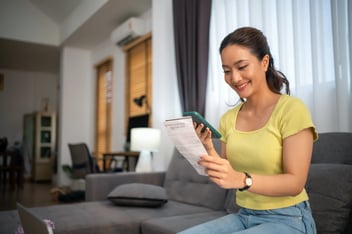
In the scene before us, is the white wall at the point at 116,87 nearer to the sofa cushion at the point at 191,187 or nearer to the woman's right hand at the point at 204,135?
the sofa cushion at the point at 191,187

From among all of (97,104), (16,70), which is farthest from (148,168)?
(16,70)

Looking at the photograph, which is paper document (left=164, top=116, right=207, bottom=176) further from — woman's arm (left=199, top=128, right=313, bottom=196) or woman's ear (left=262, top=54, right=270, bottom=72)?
woman's ear (left=262, top=54, right=270, bottom=72)

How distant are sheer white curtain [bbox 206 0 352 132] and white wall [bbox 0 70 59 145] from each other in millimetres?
7841

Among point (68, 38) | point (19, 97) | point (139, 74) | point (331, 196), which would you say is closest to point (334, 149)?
point (331, 196)

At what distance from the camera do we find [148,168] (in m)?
3.36

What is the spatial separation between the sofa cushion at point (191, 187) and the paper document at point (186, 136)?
4.51 feet

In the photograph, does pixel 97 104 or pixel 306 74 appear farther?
pixel 97 104

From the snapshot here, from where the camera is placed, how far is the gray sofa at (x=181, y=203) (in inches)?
57.4

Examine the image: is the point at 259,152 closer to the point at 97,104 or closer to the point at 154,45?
the point at 154,45

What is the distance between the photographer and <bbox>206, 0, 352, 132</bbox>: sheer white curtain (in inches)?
79.5

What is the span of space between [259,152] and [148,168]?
7.72 feet

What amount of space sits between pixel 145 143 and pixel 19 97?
7111 mm

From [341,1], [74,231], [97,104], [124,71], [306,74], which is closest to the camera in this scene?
[74,231]

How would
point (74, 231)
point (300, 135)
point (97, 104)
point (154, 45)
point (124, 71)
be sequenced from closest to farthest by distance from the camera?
point (300, 135), point (74, 231), point (154, 45), point (124, 71), point (97, 104)
